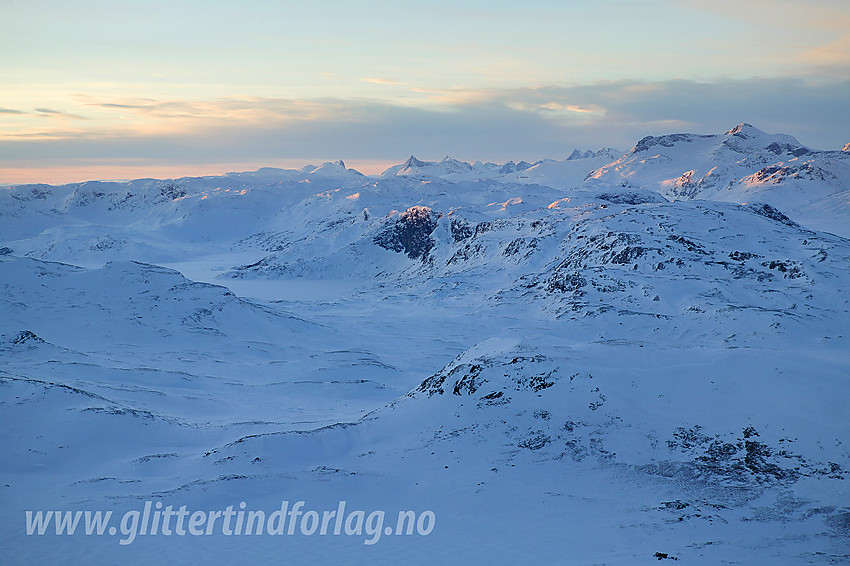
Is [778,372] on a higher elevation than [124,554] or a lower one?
higher

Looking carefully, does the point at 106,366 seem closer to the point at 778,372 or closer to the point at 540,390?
the point at 540,390

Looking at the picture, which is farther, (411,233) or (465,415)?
(411,233)

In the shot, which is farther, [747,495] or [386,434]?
[386,434]

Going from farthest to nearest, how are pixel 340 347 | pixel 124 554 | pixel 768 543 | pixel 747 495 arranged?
1. pixel 340 347
2. pixel 747 495
3. pixel 124 554
4. pixel 768 543

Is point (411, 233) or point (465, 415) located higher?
point (411, 233)

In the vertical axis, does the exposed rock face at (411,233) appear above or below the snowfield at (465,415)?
above

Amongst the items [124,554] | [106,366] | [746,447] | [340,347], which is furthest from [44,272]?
[746,447]

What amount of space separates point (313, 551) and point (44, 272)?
5658 centimetres

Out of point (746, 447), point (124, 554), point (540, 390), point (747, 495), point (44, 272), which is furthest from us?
point (44, 272)

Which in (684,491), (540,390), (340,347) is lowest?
(340,347)

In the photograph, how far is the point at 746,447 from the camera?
22656mm

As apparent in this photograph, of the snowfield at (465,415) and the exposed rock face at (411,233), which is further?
the exposed rock face at (411,233)

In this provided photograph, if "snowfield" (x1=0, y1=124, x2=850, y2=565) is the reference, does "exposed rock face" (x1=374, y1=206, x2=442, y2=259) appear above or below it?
above

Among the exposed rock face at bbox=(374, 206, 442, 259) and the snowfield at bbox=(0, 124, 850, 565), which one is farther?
the exposed rock face at bbox=(374, 206, 442, 259)
